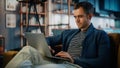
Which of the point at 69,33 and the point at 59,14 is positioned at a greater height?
the point at 59,14

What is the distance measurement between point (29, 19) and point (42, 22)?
16.5 inches

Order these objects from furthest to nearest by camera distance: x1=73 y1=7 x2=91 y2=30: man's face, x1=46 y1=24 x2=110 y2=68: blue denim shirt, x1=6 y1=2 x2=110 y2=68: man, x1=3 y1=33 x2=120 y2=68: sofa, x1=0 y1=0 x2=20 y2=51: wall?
x1=0 y1=0 x2=20 y2=51: wall → x1=73 y1=7 x2=91 y2=30: man's face → x1=3 y1=33 x2=120 y2=68: sofa → x1=46 y1=24 x2=110 y2=68: blue denim shirt → x1=6 y1=2 x2=110 y2=68: man

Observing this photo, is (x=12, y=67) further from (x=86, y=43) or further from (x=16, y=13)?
(x=16, y=13)

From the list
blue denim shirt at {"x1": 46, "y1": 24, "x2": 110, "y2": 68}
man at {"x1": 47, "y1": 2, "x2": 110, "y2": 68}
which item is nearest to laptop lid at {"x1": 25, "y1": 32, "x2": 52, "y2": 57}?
man at {"x1": 47, "y1": 2, "x2": 110, "y2": 68}

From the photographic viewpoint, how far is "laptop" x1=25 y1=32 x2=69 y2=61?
5.86ft

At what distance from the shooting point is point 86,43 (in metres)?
1.97

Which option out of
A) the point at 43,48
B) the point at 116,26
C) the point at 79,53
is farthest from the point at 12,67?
the point at 116,26

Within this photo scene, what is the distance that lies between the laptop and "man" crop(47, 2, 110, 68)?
0.12 meters

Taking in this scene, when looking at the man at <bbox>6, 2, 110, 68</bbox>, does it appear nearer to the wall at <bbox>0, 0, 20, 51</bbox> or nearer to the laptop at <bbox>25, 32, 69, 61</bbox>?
the laptop at <bbox>25, 32, 69, 61</bbox>

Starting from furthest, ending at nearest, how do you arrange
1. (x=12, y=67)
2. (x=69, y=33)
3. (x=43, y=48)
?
(x=69, y=33) → (x=43, y=48) → (x=12, y=67)

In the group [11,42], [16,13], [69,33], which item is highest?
[16,13]

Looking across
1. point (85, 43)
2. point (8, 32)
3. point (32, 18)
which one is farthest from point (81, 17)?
point (32, 18)

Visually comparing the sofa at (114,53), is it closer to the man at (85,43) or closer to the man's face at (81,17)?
the man at (85,43)

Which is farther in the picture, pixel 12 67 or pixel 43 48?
pixel 43 48
